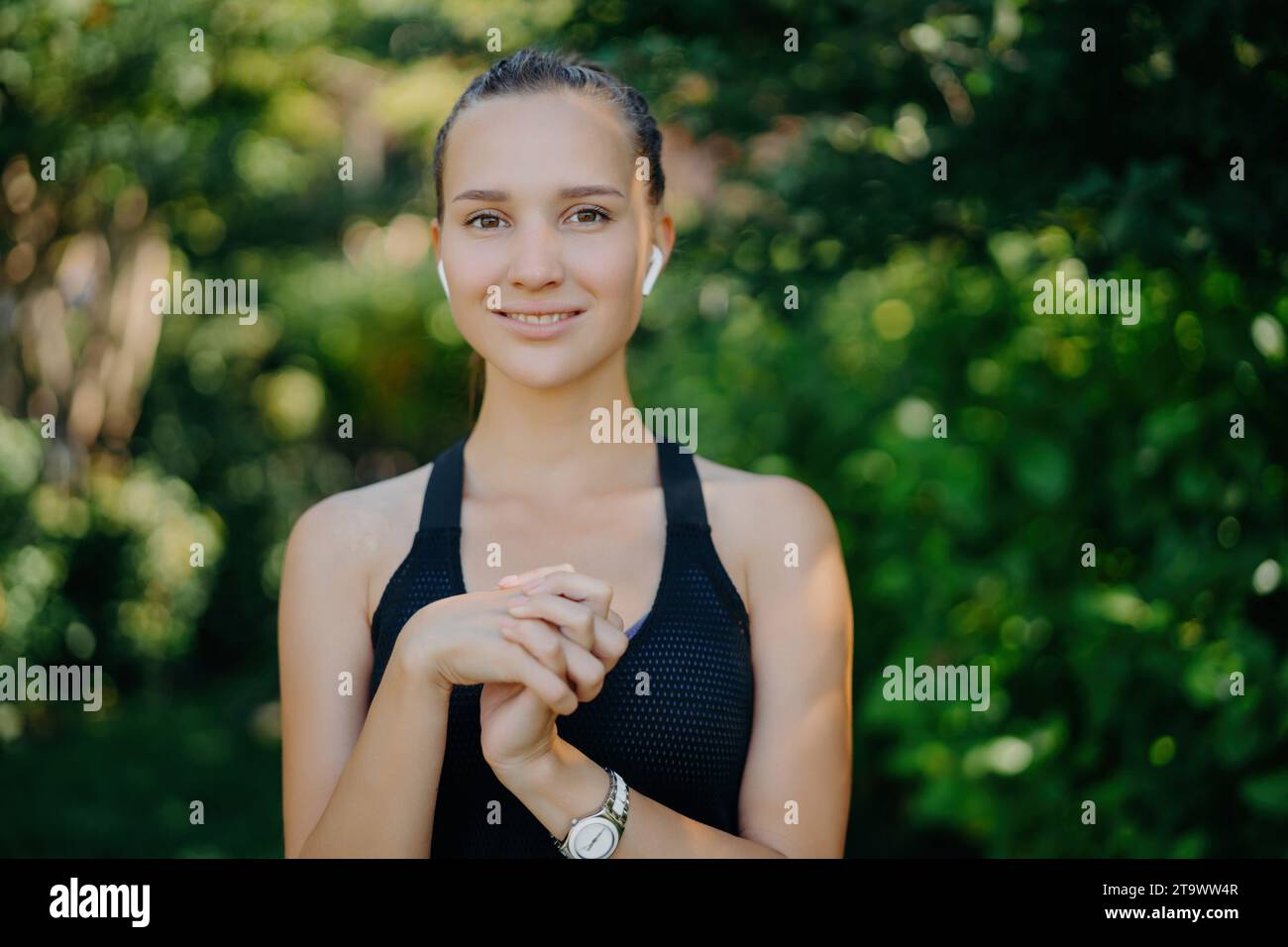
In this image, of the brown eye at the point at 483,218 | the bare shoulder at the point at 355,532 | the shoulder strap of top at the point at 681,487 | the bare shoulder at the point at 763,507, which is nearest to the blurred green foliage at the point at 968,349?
the bare shoulder at the point at 763,507

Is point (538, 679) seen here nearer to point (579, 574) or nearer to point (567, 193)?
point (579, 574)

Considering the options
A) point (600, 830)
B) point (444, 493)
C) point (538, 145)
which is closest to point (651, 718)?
point (600, 830)

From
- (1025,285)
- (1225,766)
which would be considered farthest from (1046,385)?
(1225,766)

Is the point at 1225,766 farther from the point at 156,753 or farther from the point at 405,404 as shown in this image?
the point at 405,404

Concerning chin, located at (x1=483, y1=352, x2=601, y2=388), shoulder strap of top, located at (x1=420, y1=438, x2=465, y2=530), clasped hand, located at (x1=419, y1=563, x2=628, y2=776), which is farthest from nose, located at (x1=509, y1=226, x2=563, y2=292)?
clasped hand, located at (x1=419, y1=563, x2=628, y2=776)

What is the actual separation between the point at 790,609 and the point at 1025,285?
1.70 meters

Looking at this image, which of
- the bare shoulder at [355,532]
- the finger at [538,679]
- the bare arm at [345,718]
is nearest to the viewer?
the finger at [538,679]

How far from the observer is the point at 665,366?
5.72 m

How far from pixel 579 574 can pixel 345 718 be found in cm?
45

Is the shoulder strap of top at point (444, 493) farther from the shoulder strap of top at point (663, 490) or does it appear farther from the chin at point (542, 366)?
the chin at point (542, 366)

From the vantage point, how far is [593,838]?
5.86 feet

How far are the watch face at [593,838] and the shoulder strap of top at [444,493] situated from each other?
1.80 feet

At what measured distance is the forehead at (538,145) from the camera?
1939 millimetres

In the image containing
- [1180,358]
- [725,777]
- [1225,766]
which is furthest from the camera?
[1180,358]
